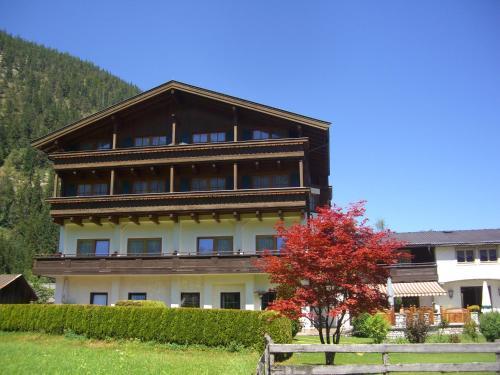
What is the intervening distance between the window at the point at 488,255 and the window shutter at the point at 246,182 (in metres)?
21.9

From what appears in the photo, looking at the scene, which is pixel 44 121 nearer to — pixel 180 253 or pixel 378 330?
pixel 180 253

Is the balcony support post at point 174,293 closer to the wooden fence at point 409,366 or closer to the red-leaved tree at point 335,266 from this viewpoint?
the red-leaved tree at point 335,266

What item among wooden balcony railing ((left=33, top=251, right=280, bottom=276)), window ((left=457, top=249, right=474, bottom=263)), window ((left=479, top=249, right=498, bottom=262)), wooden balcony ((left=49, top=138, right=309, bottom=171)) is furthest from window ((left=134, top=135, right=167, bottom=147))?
window ((left=479, top=249, right=498, bottom=262))

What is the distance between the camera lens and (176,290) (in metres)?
38.6

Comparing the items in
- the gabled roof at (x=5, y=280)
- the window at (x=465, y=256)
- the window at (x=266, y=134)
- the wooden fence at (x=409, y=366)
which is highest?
the window at (x=266, y=134)

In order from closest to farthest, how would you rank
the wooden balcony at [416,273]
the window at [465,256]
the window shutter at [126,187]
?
the window shutter at [126,187] < the wooden balcony at [416,273] < the window at [465,256]

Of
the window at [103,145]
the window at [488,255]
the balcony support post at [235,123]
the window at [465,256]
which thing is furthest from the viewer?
the window at [465,256]

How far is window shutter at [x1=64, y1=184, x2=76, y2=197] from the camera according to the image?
141 feet

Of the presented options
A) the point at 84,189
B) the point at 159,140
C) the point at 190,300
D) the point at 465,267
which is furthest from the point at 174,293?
the point at 465,267

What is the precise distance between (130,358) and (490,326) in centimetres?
2042

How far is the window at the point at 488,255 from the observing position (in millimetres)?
47094

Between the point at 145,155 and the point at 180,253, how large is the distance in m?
7.73

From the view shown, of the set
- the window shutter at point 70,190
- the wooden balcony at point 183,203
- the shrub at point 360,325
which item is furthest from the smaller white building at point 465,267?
the window shutter at point 70,190

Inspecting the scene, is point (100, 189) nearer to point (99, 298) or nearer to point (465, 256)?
→ point (99, 298)
